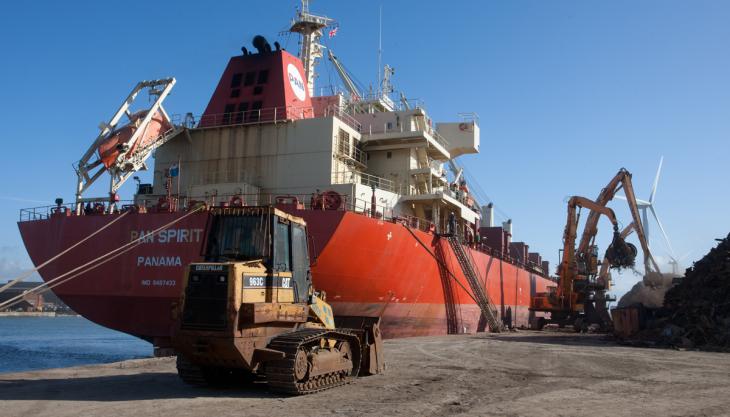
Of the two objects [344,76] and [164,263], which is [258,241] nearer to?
[164,263]

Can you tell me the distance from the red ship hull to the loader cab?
6788 mm

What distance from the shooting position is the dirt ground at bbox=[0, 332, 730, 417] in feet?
23.1

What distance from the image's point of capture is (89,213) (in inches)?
719

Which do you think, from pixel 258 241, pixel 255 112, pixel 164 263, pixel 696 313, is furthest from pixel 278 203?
pixel 696 313

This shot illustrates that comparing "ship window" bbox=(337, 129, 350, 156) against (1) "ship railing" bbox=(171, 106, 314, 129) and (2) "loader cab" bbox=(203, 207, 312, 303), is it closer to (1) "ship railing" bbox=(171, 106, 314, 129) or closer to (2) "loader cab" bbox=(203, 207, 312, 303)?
(1) "ship railing" bbox=(171, 106, 314, 129)

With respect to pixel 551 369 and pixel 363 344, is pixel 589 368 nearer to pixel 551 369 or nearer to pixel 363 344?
pixel 551 369

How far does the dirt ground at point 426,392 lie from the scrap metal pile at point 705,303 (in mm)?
5316

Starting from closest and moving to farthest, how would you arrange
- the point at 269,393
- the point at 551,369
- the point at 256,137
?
the point at 269,393
the point at 551,369
the point at 256,137

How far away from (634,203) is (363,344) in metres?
24.5

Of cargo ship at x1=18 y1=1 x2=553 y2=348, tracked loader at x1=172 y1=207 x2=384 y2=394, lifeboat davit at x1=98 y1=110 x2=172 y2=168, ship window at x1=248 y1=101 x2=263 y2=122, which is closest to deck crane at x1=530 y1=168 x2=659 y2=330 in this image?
cargo ship at x1=18 y1=1 x2=553 y2=348

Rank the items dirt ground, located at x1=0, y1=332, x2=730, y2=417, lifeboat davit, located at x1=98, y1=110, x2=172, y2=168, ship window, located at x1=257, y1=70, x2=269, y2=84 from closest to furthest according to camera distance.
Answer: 1. dirt ground, located at x1=0, y1=332, x2=730, y2=417
2. lifeboat davit, located at x1=98, y1=110, x2=172, y2=168
3. ship window, located at x1=257, y1=70, x2=269, y2=84

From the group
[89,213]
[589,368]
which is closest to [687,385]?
[589,368]

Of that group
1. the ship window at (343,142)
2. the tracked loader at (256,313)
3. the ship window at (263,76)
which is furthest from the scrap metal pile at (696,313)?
the ship window at (263,76)

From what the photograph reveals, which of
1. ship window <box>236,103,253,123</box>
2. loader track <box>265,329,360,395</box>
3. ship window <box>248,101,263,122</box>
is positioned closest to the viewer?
loader track <box>265,329,360,395</box>
